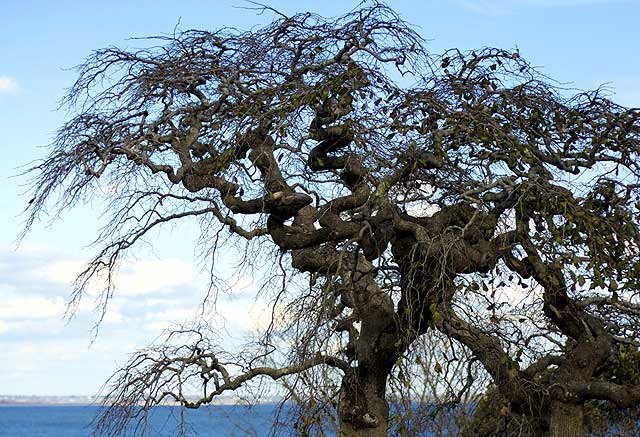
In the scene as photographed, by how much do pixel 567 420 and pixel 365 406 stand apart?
227 cm

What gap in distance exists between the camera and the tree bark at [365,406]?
961 centimetres

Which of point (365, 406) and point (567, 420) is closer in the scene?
point (365, 406)

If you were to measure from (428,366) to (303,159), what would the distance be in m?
3.09

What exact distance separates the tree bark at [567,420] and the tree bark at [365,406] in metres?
1.89

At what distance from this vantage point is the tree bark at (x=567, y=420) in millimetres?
9961

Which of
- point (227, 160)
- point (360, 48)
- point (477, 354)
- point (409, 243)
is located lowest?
point (477, 354)

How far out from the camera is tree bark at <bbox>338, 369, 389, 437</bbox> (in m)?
9.61

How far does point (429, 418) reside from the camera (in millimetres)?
9070

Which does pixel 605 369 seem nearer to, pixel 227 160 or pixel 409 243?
pixel 409 243

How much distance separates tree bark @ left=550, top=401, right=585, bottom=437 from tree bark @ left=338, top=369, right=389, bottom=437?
189cm

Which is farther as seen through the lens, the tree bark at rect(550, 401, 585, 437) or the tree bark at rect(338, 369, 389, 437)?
the tree bark at rect(550, 401, 585, 437)

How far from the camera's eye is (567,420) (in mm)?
9977

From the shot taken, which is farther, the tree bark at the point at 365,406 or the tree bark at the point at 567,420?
the tree bark at the point at 567,420

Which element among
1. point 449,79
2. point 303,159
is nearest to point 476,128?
point 449,79
